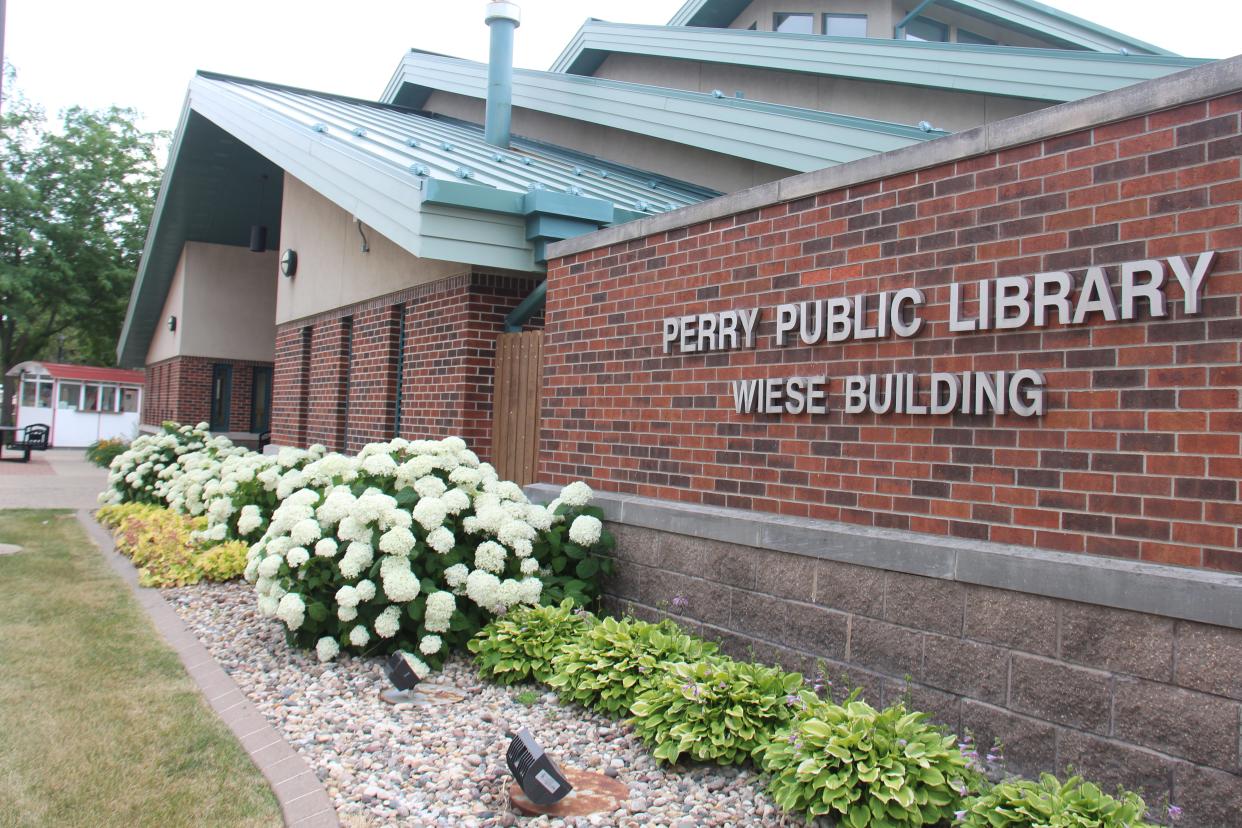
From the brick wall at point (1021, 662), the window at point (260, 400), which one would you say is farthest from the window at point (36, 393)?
the brick wall at point (1021, 662)

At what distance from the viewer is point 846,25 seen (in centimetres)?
1314

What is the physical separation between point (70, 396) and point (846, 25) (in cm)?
3431

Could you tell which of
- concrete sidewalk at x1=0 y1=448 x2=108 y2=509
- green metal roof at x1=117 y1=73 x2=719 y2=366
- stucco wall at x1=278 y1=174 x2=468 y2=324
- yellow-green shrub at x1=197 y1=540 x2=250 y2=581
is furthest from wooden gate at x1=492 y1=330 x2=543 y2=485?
concrete sidewalk at x1=0 y1=448 x2=108 y2=509

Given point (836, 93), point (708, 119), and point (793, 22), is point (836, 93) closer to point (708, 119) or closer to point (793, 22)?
point (708, 119)

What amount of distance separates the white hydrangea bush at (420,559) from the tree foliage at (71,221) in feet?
106

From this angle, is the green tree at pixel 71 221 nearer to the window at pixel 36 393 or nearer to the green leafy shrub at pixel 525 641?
the window at pixel 36 393

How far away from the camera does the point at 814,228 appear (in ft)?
16.1

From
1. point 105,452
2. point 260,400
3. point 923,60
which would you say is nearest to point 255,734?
point 923,60

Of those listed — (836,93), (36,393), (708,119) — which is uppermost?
(836,93)

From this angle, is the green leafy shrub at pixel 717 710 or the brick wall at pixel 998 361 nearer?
the brick wall at pixel 998 361

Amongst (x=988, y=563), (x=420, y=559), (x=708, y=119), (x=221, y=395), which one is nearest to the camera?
(x=988, y=563)

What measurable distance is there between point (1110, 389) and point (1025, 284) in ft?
1.80

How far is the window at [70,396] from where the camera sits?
36781 mm

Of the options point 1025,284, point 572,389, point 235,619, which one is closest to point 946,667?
point 1025,284
